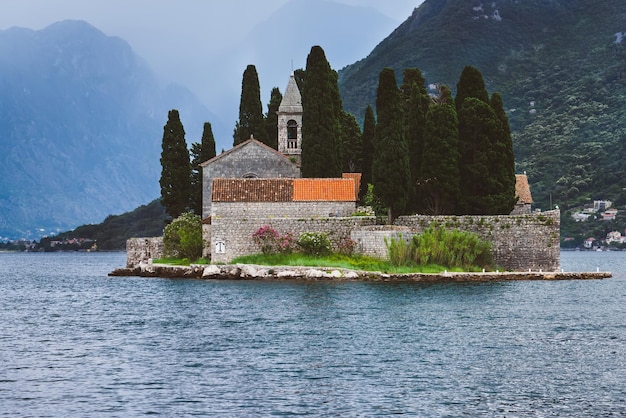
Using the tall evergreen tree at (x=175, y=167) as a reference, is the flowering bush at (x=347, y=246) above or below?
below

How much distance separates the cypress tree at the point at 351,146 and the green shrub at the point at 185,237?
1283 cm

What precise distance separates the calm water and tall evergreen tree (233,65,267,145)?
19.1 m

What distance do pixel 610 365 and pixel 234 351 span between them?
9.51 metres

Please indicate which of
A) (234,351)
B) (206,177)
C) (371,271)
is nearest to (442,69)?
(206,177)

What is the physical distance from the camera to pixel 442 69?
423ft

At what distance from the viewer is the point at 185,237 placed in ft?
181

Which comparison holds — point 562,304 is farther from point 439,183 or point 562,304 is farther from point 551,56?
point 551,56

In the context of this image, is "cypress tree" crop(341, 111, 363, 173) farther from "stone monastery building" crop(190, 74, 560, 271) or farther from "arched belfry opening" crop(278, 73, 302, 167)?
"stone monastery building" crop(190, 74, 560, 271)

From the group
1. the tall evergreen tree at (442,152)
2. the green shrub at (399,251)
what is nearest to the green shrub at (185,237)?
the green shrub at (399,251)

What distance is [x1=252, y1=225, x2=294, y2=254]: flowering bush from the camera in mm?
50938

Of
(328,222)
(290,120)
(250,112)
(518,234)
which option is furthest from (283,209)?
(250,112)

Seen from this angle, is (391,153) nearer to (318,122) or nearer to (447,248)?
(447,248)

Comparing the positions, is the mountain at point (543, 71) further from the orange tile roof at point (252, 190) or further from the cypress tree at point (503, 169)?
the orange tile roof at point (252, 190)

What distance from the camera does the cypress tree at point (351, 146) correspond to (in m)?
65.3
